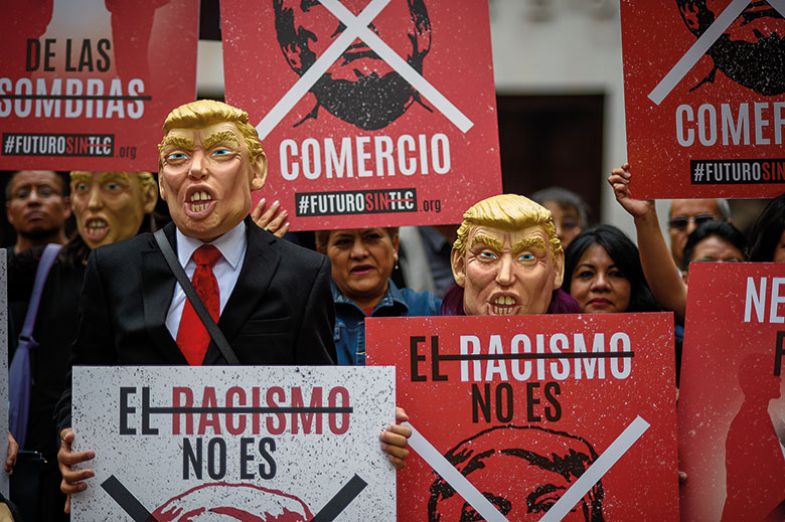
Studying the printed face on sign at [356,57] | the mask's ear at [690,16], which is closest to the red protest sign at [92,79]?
the printed face on sign at [356,57]

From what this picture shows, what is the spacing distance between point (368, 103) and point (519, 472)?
5.98 feet

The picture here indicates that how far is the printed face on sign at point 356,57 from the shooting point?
17.6ft

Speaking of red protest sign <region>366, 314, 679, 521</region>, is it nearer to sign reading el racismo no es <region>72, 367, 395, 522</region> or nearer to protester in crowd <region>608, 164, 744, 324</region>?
sign reading el racismo no es <region>72, 367, 395, 522</region>

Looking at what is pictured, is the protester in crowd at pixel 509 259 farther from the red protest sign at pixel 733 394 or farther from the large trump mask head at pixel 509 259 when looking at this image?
the red protest sign at pixel 733 394

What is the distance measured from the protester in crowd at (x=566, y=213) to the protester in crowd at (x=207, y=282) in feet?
10.3

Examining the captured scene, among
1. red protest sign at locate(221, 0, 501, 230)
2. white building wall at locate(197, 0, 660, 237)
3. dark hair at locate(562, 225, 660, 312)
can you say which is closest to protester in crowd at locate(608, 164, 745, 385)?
dark hair at locate(562, 225, 660, 312)

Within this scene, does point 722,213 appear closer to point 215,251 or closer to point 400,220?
point 400,220

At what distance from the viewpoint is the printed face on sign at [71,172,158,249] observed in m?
6.49

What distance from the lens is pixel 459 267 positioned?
5000 millimetres

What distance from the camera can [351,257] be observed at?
586cm

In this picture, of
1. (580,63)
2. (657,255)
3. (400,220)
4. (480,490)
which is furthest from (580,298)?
(580,63)

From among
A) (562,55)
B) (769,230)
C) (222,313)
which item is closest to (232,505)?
(222,313)

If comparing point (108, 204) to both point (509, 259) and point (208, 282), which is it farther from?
point (509, 259)

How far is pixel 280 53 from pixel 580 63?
7.06m
